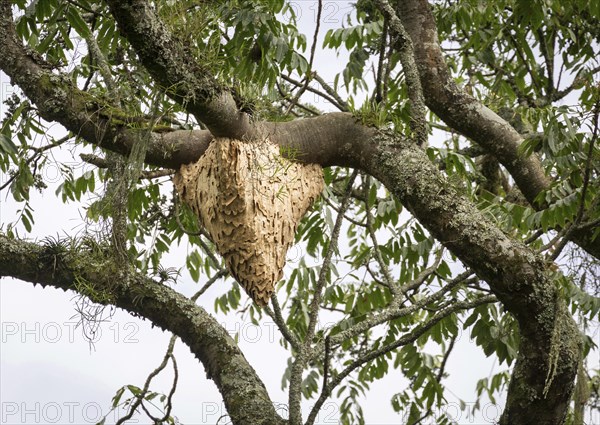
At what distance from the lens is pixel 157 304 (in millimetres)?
4125

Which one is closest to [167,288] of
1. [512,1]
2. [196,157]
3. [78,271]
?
[78,271]

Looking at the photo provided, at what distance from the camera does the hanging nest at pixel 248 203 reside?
324 cm

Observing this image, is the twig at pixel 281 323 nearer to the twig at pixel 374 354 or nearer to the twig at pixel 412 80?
the twig at pixel 374 354

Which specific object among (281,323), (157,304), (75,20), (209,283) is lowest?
(281,323)

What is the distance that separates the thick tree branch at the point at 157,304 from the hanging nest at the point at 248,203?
657mm

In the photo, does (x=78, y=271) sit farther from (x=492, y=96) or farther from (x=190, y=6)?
(x=492, y=96)

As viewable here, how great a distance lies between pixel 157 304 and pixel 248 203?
109 cm

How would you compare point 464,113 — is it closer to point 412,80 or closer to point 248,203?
point 412,80

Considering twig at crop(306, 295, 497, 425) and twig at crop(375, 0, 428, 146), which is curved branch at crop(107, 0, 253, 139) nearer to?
twig at crop(375, 0, 428, 146)

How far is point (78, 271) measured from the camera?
396cm

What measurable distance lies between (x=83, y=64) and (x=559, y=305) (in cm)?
279

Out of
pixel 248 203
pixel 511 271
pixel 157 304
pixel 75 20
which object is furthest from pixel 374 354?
pixel 75 20

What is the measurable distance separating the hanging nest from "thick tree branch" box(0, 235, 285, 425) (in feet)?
2.15

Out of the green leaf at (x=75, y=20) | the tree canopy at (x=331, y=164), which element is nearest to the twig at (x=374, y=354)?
the tree canopy at (x=331, y=164)
